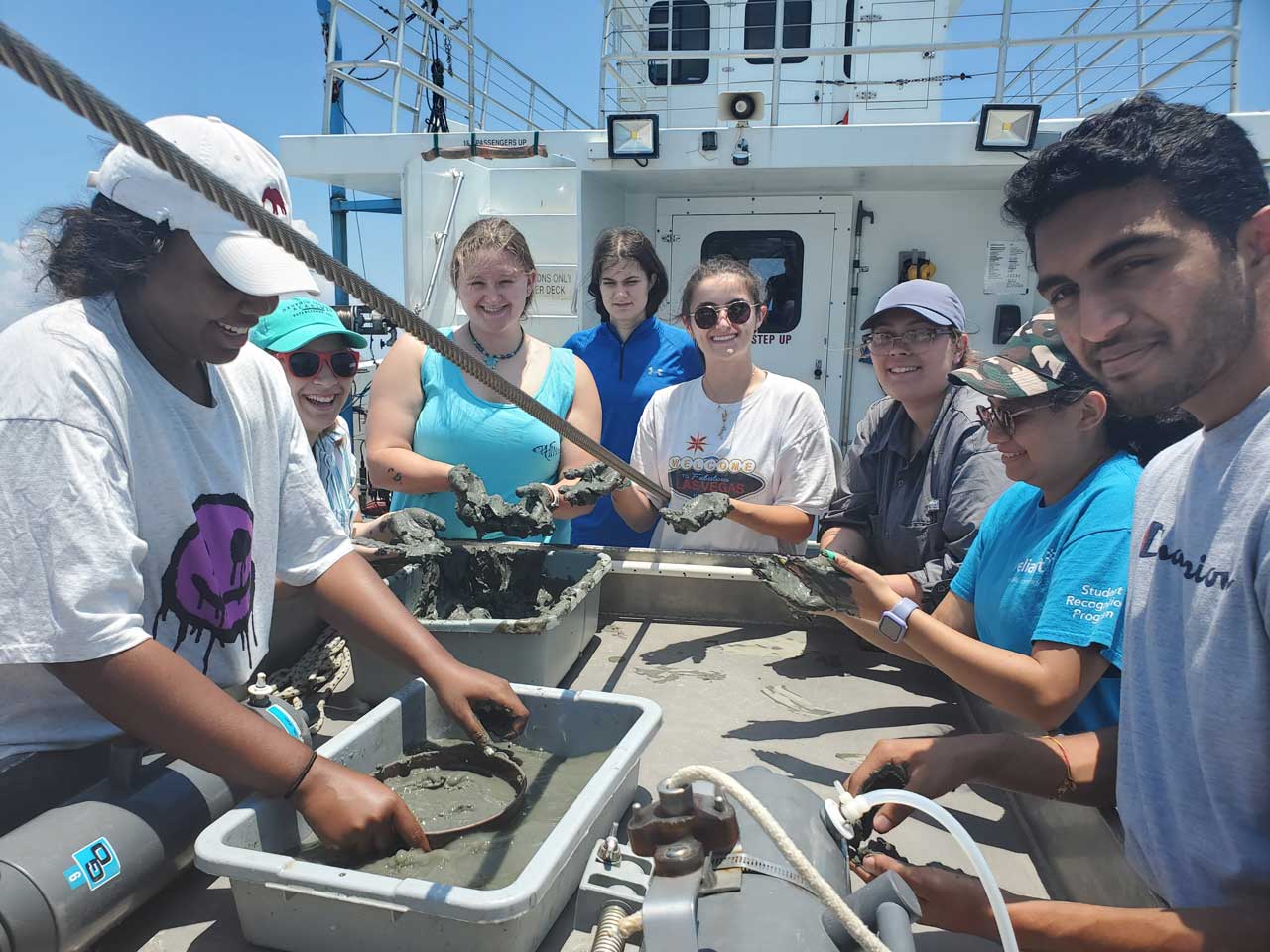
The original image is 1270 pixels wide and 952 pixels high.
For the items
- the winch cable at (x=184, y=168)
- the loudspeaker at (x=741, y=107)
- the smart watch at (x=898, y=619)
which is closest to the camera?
the winch cable at (x=184, y=168)

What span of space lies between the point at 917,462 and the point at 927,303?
448 millimetres

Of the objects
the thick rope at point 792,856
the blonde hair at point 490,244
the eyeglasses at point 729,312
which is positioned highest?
the blonde hair at point 490,244

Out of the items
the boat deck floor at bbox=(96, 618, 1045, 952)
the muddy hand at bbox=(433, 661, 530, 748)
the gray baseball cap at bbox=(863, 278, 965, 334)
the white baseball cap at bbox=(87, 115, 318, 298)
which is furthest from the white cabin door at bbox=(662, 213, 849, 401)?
the white baseball cap at bbox=(87, 115, 318, 298)

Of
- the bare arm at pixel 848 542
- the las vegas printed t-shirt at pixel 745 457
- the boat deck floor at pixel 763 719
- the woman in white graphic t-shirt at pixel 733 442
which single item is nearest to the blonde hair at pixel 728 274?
the woman in white graphic t-shirt at pixel 733 442

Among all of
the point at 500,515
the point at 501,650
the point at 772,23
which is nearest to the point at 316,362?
the point at 500,515

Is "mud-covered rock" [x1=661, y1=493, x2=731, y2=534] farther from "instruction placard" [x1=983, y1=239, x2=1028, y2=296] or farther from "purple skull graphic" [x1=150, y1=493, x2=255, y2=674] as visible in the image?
"instruction placard" [x1=983, y1=239, x2=1028, y2=296]

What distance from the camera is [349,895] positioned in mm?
929

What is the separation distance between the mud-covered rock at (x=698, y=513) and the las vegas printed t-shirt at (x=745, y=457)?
0.26m

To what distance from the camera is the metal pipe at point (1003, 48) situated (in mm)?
5637

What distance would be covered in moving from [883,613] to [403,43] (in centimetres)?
678

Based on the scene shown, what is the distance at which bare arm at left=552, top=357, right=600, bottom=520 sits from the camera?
8.18 ft

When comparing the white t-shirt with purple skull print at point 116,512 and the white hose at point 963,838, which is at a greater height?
the white t-shirt with purple skull print at point 116,512

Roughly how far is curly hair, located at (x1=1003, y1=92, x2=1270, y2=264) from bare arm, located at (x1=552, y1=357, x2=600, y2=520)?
1558 mm

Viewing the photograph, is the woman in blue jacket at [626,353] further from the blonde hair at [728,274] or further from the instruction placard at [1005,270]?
the instruction placard at [1005,270]
